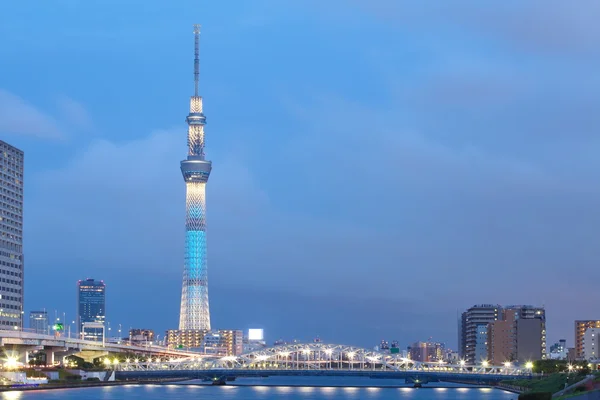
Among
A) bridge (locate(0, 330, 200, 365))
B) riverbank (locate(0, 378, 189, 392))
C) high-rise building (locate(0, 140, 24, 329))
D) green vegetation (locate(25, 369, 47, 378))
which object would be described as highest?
high-rise building (locate(0, 140, 24, 329))

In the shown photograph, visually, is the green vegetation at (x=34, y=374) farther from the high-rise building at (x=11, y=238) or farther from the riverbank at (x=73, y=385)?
the high-rise building at (x=11, y=238)

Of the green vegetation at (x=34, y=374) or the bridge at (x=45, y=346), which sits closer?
the bridge at (x=45, y=346)

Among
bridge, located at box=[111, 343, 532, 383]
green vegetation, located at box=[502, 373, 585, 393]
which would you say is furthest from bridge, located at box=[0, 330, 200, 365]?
green vegetation, located at box=[502, 373, 585, 393]

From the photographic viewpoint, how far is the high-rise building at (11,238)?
18212cm

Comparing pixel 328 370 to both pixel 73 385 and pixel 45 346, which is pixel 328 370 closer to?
pixel 73 385

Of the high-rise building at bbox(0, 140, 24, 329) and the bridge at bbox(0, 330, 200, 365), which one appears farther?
the high-rise building at bbox(0, 140, 24, 329)

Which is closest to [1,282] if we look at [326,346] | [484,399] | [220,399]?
[326,346]

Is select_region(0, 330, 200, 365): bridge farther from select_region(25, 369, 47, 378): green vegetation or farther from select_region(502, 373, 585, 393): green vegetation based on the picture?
select_region(502, 373, 585, 393): green vegetation

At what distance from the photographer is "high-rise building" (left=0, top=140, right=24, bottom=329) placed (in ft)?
598

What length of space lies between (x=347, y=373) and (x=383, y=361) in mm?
19239

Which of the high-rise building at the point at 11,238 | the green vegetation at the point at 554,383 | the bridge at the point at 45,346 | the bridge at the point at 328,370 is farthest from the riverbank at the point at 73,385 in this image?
the green vegetation at the point at 554,383

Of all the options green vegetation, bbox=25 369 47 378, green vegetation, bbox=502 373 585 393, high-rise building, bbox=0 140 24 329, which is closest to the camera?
green vegetation, bbox=502 373 585 393

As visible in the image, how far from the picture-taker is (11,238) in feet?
619

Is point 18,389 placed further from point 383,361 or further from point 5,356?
point 383,361
